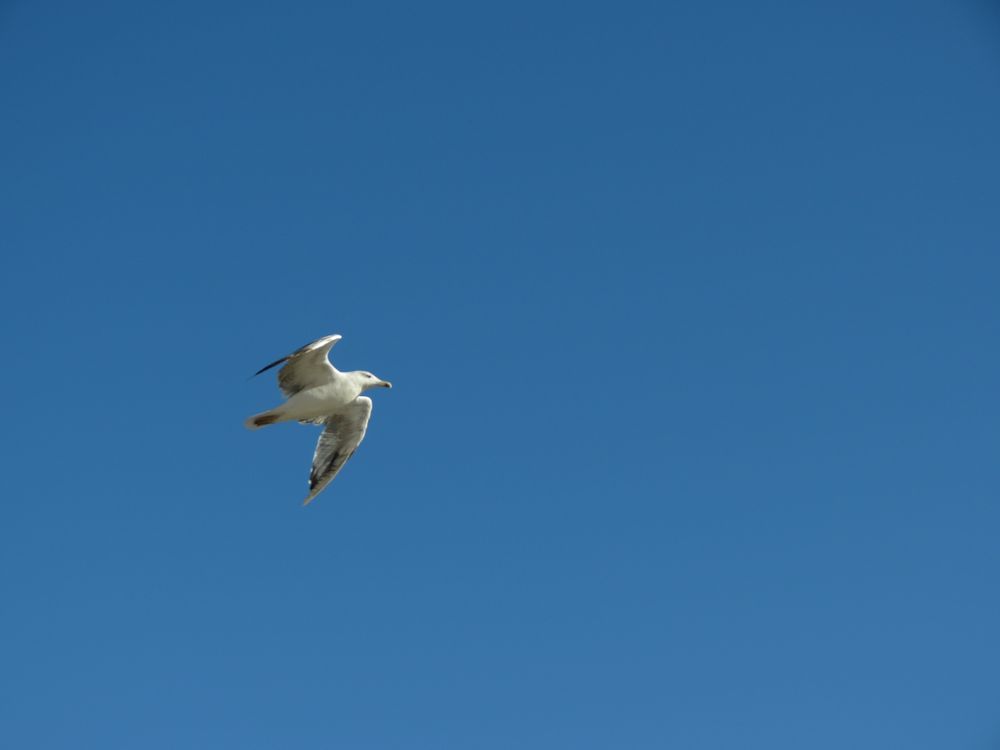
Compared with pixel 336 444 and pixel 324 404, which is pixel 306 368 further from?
pixel 336 444

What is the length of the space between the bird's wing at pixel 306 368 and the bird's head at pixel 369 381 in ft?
3.06

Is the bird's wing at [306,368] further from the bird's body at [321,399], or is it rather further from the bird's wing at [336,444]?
the bird's wing at [336,444]

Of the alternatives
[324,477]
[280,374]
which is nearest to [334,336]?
[280,374]

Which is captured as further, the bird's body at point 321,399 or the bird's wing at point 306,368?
the bird's body at point 321,399

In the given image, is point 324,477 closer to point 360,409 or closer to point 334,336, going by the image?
point 360,409

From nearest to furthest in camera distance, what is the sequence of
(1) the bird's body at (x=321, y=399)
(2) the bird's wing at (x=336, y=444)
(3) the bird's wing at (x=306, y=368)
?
1. (3) the bird's wing at (x=306, y=368)
2. (1) the bird's body at (x=321, y=399)
3. (2) the bird's wing at (x=336, y=444)

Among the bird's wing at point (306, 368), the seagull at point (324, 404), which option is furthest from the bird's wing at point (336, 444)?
the bird's wing at point (306, 368)

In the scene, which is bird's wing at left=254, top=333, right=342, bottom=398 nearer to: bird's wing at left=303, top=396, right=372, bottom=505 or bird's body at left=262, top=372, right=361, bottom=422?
bird's body at left=262, top=372, right=361, bottom=422

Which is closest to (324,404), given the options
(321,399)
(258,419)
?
(321,399)

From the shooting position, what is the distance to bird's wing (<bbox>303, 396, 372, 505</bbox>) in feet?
67.0

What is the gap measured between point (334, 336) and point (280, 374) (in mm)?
1047

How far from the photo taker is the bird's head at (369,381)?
20.1 meters

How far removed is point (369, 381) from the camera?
20.4 m

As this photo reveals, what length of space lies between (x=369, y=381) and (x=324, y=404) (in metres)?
1.18
